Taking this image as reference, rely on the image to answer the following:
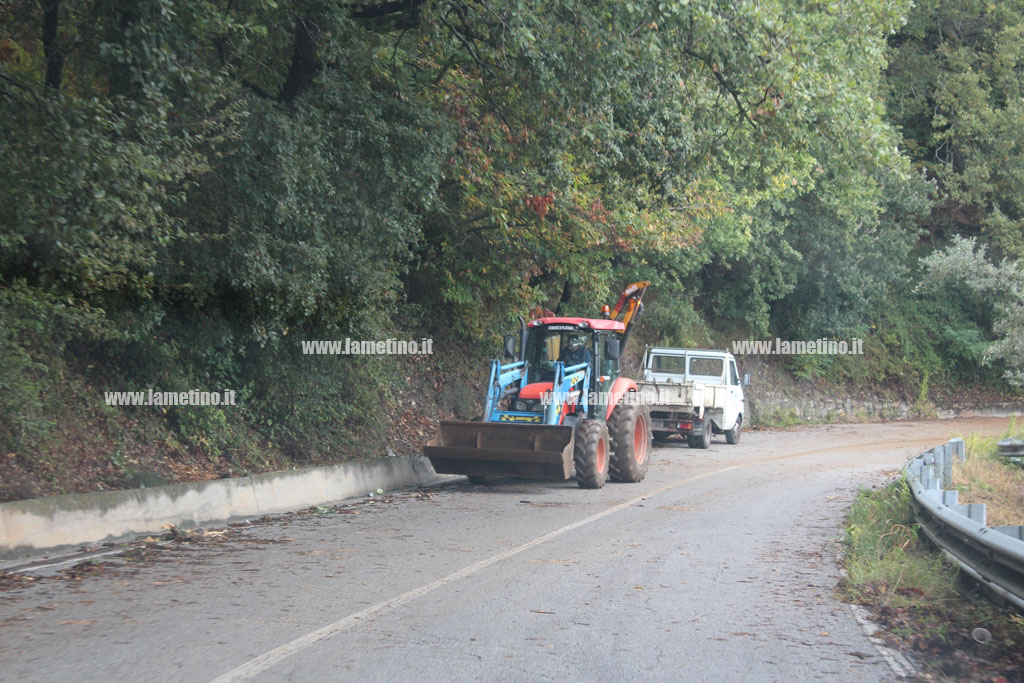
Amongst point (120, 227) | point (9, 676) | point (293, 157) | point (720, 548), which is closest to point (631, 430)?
point (720, 548)

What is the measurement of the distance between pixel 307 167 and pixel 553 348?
20.2ft

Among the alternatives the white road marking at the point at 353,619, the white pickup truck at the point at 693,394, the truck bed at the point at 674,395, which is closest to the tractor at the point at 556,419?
the white road marking at the point at 353,619

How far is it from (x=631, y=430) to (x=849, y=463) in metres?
6.69

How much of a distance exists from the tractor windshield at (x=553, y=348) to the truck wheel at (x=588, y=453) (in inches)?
60.7

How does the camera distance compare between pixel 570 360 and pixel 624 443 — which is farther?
pixel 570 360

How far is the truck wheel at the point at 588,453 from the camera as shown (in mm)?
14391

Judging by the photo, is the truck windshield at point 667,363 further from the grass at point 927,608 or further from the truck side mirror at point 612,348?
the grass at point 927,608

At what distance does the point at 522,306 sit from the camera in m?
19.7

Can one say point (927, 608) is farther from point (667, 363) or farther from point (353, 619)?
point (667, 363)

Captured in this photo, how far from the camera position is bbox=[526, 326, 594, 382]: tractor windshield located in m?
15.9

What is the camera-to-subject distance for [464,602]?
23.7 ft

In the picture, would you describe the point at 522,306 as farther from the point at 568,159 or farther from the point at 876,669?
the point at 876,669

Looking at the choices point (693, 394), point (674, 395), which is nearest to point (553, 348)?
point (674, 395)

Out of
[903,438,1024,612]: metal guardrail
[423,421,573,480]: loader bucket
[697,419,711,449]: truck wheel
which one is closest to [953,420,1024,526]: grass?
[903,438,1024,612]: metal guardrail
